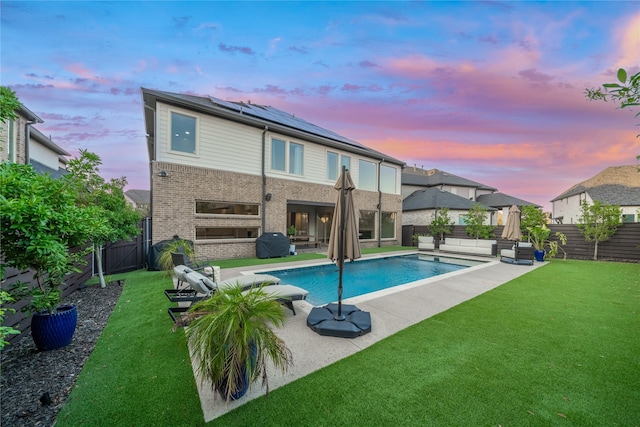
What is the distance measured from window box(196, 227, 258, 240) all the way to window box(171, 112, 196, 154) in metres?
3.30

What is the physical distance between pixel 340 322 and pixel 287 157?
10236mm

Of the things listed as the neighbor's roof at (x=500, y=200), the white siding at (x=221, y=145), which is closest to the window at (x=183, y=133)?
the white siding at (x=221, y=145)

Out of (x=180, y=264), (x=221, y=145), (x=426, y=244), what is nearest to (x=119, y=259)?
(x=180, y=264)

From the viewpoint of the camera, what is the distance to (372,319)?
13.9 feet

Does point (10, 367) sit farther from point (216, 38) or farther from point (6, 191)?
point (216, 38)

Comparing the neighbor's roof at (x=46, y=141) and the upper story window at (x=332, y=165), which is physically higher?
the neighbor's roof at (x=46, y=141)

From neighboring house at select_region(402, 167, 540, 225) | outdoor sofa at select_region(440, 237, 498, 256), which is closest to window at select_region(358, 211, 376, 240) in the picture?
outdoor sofa at select_region(440, 237, 498, 256)

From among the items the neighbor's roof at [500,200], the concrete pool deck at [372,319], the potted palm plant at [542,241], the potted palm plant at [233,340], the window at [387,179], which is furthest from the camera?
the neighbor's roof at [500,200]

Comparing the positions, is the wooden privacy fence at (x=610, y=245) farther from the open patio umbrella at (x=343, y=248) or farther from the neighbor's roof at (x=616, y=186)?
the neighbor's roof at (x=616, y=186)

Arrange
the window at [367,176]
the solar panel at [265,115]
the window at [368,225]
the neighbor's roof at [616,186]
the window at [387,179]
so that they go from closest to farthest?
the solar panel at [265,115]
the window at [367,176]
the window at [368,225]
the window at [387,179]
the neighbor's roof at [616,186]

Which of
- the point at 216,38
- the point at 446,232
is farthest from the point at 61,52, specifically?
the point at 446,232

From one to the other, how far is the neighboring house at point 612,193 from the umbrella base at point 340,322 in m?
25.9

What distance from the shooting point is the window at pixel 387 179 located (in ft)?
57.8

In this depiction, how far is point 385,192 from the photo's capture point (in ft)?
58.4
